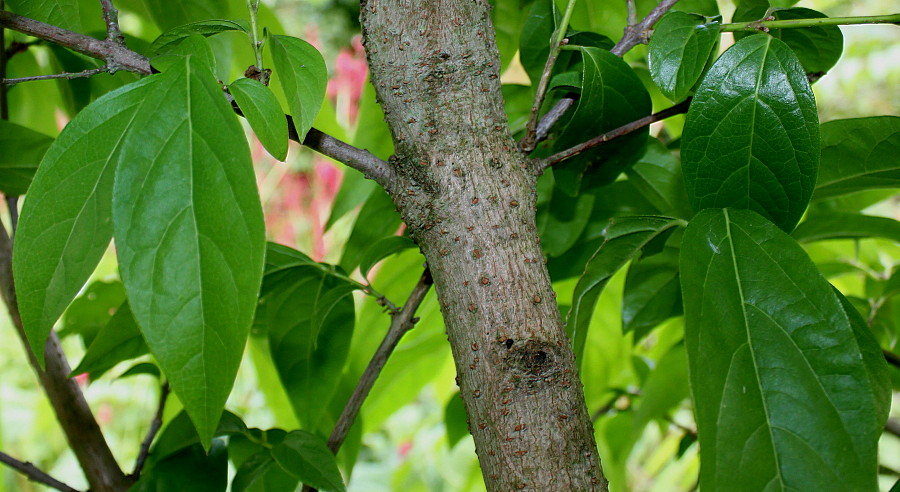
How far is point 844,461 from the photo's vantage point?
0.25 metres

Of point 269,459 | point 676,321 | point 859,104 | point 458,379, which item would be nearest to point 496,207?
point 458,379

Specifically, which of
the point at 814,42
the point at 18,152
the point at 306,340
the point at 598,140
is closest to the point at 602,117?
the point at 598,140

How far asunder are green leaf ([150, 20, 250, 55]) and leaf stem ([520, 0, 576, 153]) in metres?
0.14

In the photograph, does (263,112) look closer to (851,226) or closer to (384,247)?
A: (384,247)

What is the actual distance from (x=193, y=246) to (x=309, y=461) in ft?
0.58

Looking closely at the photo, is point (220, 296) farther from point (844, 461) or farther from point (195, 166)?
point (844, 461)

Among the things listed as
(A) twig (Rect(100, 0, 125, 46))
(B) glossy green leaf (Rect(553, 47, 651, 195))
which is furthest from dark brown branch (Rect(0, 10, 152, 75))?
(B) glossy green leaf (Rect(553, 47, 651, 195))

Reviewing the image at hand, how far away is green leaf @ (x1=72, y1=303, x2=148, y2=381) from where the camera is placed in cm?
43

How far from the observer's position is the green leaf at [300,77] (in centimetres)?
30

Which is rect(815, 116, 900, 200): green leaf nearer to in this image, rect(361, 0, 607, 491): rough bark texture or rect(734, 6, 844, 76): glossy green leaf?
rect(734, 6, 844, 76): glossy green leaf

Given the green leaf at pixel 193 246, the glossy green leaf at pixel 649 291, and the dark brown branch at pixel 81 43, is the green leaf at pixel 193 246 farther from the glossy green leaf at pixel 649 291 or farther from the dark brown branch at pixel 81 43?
the glossy green leaf at pixel 649 291

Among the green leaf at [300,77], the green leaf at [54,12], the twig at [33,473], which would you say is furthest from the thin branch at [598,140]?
the twig at [33,473]

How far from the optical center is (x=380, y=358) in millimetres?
414

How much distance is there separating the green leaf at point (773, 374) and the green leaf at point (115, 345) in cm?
32
